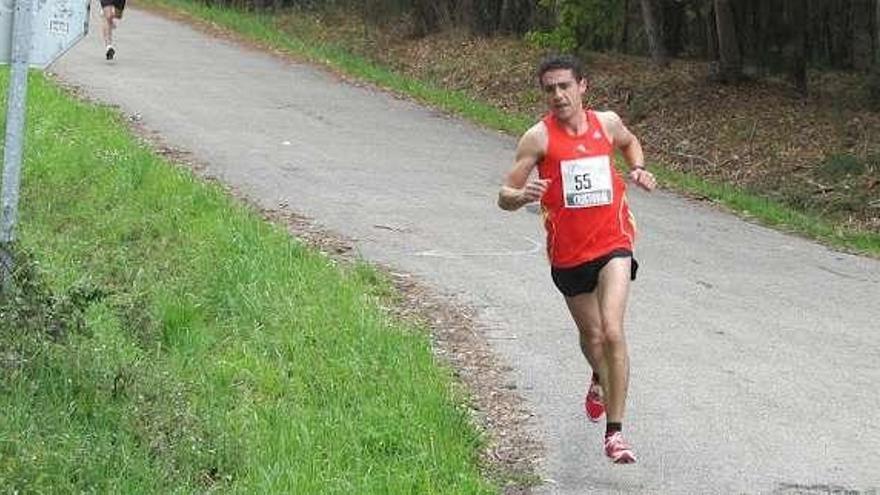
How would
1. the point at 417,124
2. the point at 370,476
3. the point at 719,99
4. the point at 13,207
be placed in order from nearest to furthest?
1. the point at 370,476
2. the point at 13,207
3. the point at 417,124
4. the point at 719,99

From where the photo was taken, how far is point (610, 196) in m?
6.65

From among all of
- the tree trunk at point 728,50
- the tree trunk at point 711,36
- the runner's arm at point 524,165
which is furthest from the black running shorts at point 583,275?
the tree trunk at point 711,36

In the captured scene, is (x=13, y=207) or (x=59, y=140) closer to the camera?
(x=13, y=207)

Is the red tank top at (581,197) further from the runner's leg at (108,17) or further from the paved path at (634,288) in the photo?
the runner's leg at (108,17)

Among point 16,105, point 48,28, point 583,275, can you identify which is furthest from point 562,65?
point 16,105

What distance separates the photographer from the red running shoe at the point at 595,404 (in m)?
7.09

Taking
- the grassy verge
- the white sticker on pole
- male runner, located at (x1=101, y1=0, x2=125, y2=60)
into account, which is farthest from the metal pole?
male runner, located at (x1=101, y1=0, x2=125, y2=60)

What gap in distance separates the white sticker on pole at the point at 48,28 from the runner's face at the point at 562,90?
2454 millimetres

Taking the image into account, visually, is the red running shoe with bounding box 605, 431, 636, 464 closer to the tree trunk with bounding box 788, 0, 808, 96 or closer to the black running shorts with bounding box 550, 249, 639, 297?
the black running shorts with bounding box 550, 249, 639, 297

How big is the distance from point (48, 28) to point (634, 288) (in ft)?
15.5

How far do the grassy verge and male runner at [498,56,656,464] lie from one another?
7017 mm

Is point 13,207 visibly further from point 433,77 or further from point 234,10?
point 234,10

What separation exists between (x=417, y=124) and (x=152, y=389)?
479 inches

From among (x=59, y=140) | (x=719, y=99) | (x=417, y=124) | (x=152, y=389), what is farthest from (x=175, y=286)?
(x=719, y=99)
